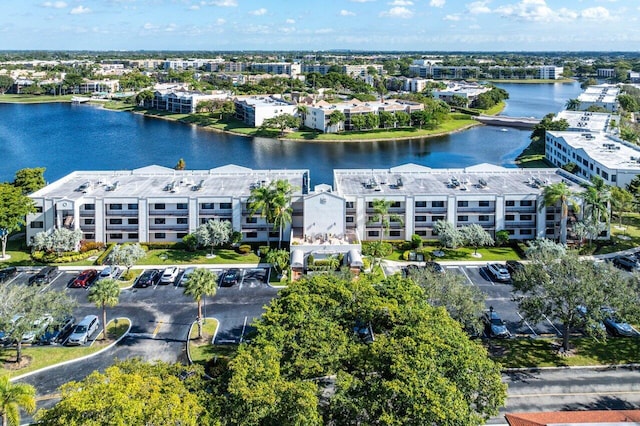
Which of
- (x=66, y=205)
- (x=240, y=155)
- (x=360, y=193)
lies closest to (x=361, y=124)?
(x=240, y=155)


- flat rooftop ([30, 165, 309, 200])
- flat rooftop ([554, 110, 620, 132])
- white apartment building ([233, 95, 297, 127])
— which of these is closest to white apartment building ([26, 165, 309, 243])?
flat rooftop ([30, 165, 309, 200])

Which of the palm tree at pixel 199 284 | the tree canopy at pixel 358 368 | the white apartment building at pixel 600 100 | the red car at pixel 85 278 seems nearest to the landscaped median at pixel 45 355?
the palm tree at pixel 199 284

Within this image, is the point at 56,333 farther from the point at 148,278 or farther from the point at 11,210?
the point at 11,210

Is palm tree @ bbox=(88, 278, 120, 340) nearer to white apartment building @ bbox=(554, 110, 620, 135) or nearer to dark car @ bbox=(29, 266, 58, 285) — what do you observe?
dark car @ bbox=(29, 266, 58, 285)

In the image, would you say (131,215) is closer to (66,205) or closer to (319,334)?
(66,205)

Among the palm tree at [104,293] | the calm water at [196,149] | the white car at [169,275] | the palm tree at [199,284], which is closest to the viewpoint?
the palm tree at [104,293]

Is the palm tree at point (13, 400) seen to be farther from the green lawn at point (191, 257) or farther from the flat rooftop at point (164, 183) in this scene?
the flat rooftop at point (164, 183)

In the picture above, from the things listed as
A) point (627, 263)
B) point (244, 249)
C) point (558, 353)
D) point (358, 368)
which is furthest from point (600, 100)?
point (358, 368)
